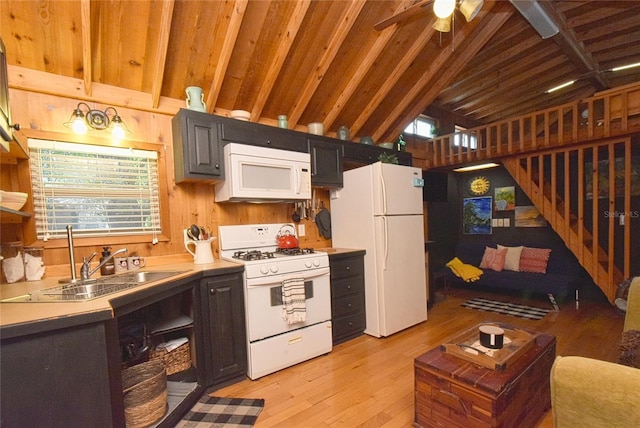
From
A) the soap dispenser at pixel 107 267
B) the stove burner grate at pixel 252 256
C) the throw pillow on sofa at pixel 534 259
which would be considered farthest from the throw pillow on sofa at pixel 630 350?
the throw pillow on sofa at pixel 534 259

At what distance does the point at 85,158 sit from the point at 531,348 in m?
3.40

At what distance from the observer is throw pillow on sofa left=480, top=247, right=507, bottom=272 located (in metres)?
4.71

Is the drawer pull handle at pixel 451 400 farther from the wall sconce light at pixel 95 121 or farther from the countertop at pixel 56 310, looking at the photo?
the wall sconce light at pixel 95 121

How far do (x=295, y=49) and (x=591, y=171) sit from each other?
4620 mm

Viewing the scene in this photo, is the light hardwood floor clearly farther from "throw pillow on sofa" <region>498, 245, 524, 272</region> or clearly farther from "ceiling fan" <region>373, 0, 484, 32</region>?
"ceiling fan" <region>373, 0, 484, 32</region>

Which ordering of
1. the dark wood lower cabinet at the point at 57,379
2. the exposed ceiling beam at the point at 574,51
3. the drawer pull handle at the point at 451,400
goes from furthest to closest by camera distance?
1. the exposed ceiling beam at the point at 574,51
2. the drawer pull handle at the point at 451,400
3. the dark wood lower cabinet at the point at 57,379

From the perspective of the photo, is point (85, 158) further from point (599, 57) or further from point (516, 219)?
point (599, 57)

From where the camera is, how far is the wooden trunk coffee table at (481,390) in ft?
4.62

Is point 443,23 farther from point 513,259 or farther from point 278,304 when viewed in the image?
point 513,259

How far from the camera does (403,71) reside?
10.6 ft

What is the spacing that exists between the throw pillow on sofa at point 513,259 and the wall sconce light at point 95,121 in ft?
17.6

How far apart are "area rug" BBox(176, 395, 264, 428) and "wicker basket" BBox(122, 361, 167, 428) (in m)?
0.21

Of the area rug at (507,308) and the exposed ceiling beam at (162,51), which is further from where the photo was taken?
the area rug at (507,308)

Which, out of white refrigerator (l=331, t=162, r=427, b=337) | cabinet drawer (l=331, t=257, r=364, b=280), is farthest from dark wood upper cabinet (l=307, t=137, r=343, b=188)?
cabinet drawer (l=331, t=257, r=364, b=280)
